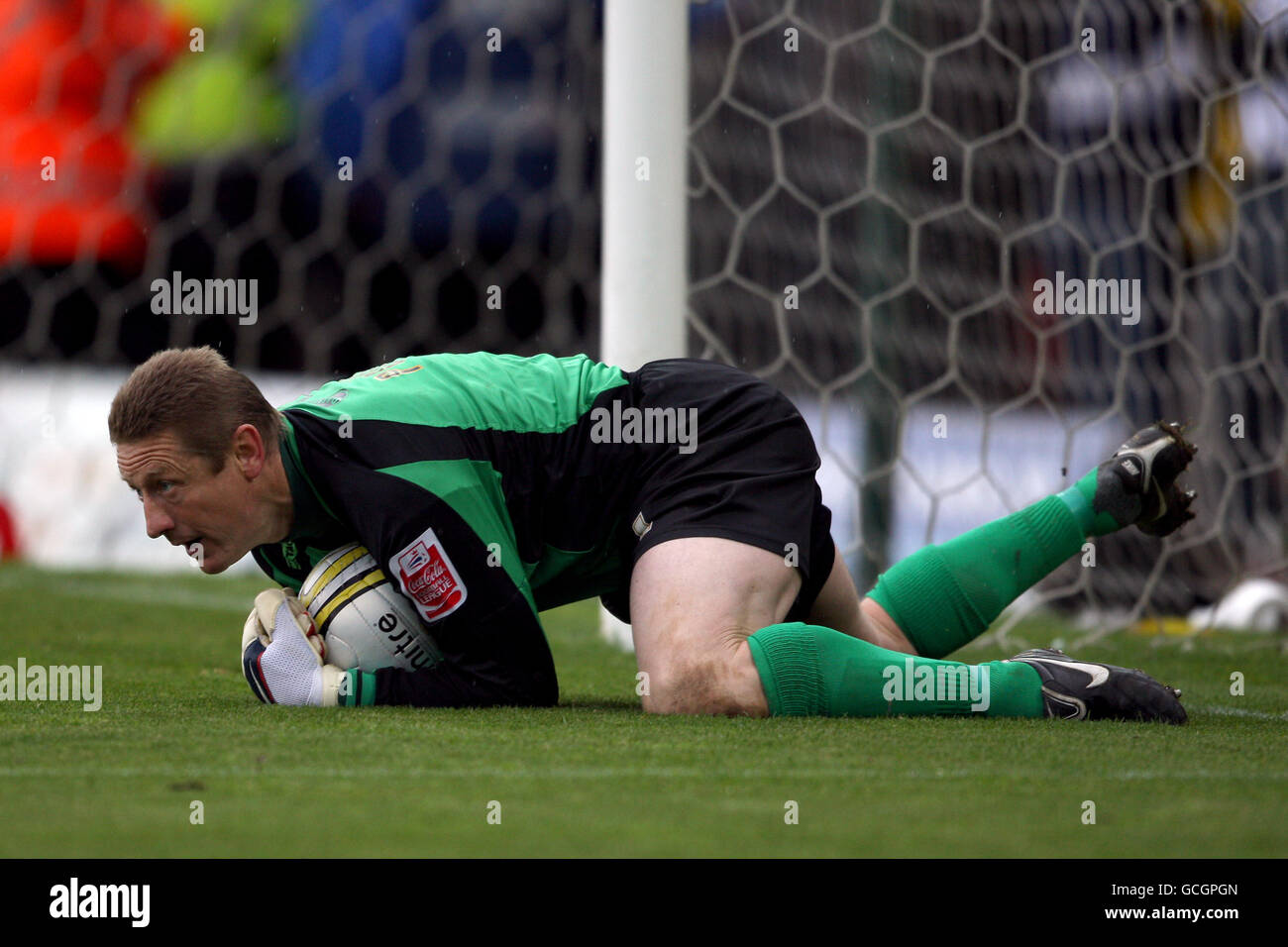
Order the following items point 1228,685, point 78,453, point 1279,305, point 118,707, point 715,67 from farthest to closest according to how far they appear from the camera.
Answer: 1. point 78,453
2. point 1279,305
3. point 715,67
4. point 1228,685
5. point 118,707

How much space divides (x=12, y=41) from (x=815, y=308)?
3826mm

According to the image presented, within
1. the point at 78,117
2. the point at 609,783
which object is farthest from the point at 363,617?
the point at 78,117

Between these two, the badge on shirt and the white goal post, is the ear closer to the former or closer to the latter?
the badge on shirt

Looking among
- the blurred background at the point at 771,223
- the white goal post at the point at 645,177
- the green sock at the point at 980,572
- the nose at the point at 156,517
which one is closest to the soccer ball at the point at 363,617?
the nose at the point at 156,517

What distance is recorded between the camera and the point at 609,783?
1.77 m

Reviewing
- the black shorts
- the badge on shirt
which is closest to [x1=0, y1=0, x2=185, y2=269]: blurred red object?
the black shorts

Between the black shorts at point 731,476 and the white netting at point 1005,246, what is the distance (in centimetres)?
187

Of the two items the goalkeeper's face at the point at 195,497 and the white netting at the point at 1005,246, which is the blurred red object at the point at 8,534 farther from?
the goalkeeper's face at the point at 195,497

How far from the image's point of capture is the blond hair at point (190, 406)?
91.5 inches

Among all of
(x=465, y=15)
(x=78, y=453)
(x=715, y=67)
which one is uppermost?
(x=465, y=15)

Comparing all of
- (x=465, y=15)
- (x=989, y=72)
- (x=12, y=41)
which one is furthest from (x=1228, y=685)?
(x=12, y=41)

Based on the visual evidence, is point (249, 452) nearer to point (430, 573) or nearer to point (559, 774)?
point (430, 573)
